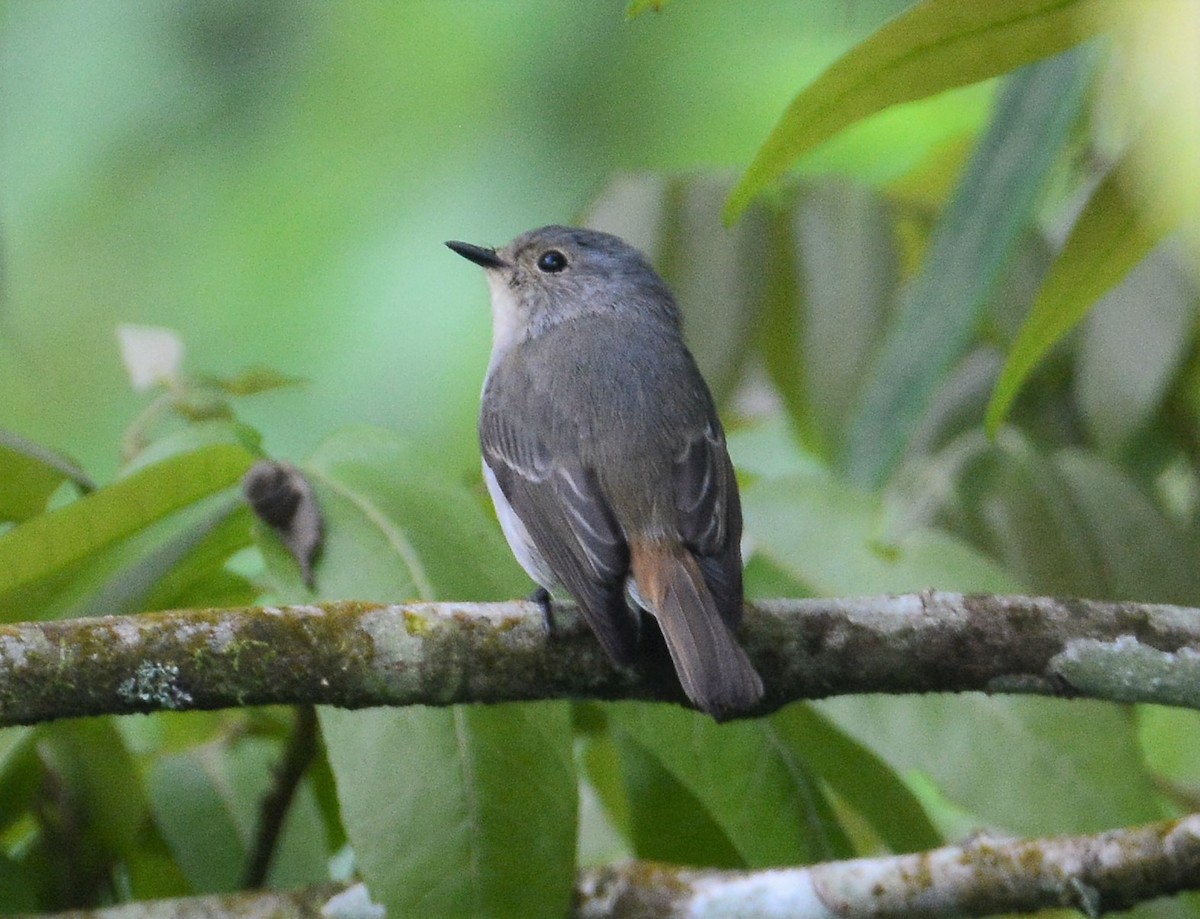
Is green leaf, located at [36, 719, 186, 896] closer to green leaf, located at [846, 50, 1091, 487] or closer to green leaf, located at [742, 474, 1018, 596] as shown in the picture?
green leaf, located at [742, 474, 1018, 596]

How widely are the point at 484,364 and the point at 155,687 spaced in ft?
9.73

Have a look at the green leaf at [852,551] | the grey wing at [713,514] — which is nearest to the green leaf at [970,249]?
the green leaf at [852,551]

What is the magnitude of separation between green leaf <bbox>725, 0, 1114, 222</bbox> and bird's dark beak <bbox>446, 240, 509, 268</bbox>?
128 cm

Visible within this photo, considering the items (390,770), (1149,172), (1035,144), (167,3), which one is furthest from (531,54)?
(390,770)

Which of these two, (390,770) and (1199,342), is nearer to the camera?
(390,770)

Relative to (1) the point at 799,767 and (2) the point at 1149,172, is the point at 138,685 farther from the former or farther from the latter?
(2) the point at 1149,172

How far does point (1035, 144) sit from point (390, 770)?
1743 millimetres

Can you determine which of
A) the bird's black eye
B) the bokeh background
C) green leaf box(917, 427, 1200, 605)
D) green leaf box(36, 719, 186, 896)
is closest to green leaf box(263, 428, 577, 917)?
green leaf box(36, 719, 186, 896)

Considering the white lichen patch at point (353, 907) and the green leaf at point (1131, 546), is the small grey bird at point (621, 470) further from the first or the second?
the green leaf at point (1131, 546)

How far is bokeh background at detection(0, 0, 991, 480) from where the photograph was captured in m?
4.38

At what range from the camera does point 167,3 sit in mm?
4602

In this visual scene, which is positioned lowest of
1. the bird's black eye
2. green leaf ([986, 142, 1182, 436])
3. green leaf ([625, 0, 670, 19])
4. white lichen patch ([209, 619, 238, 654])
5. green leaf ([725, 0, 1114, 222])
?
white lichen patch ([209, 619, 238, 654])

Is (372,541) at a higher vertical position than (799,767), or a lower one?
higher

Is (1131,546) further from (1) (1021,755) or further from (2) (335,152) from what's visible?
(2) (335,152)
